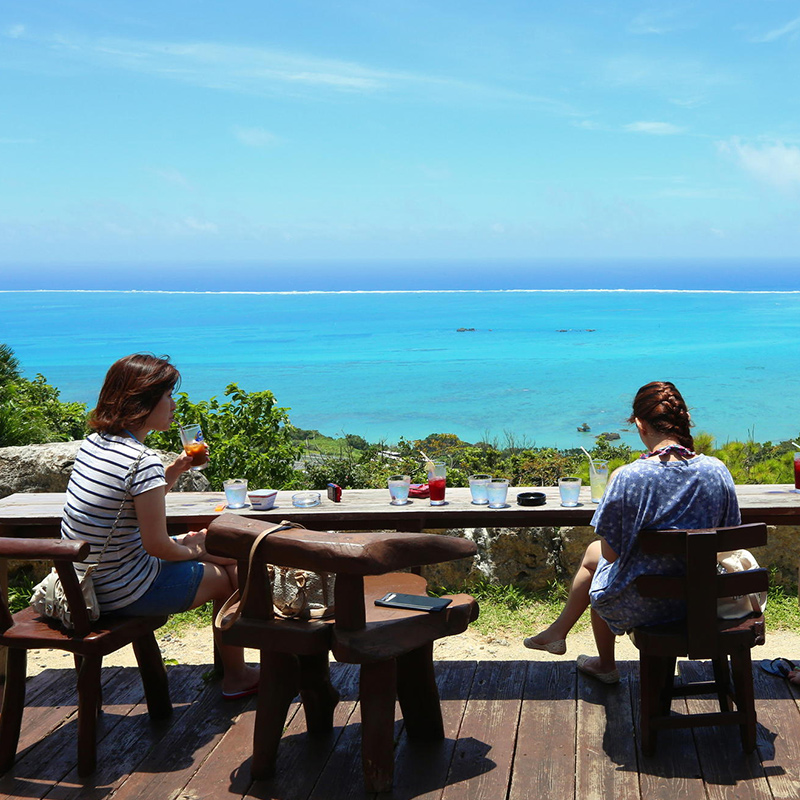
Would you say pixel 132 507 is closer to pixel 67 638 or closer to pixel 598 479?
pixel 67 638

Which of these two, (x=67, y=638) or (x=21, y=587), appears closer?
(x=67, y=638)

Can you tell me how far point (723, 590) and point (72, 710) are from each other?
2.76 meters

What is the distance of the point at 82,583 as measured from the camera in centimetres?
333

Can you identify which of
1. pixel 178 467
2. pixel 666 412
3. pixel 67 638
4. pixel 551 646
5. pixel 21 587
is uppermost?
pixel 666 412

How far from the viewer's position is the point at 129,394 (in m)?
3.49

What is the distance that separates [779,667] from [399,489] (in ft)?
6.25

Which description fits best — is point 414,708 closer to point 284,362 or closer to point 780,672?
point 780,672

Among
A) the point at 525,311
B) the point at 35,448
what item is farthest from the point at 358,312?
the point at 35,448

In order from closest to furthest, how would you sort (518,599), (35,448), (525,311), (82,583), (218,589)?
(82,583), (218,589), (518,599), (35,448), (525,311)

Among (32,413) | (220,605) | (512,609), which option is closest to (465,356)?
(32,413)

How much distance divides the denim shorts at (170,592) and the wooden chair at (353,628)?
0.48m

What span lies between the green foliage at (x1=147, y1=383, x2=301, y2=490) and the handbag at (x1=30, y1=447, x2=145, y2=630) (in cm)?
343

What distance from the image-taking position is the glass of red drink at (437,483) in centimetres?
418

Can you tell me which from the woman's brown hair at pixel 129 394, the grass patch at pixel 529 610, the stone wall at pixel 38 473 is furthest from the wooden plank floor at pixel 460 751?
the stone wall at pixel 38 473
